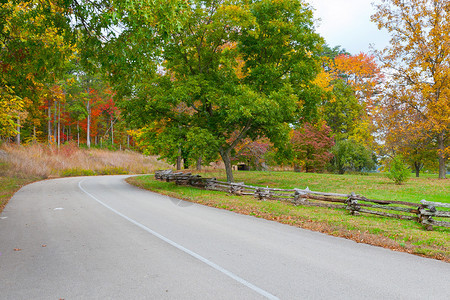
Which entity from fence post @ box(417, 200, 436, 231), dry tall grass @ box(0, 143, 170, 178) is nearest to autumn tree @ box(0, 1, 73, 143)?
fence post @ box(417, 200, 436, 231)

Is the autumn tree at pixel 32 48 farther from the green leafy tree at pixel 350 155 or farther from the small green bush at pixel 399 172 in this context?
the green leafy tree at pixel 350 155

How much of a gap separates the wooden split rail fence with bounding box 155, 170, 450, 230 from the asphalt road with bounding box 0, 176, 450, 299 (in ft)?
9.95

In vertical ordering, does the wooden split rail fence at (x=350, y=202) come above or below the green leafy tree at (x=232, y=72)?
below

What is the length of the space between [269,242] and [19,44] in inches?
395

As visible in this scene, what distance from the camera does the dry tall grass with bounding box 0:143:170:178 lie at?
84.3 feet

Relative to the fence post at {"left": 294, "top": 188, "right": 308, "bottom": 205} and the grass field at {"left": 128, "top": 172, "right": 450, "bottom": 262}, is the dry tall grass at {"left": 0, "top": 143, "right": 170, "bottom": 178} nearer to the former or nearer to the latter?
the grass field at {"left": 128, "top": 172, "right": 450, "bottom": 262}

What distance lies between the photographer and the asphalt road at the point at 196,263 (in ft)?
14.8

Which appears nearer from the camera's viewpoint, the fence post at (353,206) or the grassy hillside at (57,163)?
the fence post at (353,206)

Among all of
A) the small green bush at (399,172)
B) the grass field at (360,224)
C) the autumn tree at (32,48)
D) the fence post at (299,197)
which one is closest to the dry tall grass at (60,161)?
the autumn tree at (32,48)

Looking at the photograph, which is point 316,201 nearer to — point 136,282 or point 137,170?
point 136,282

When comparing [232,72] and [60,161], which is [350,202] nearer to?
[232,72]

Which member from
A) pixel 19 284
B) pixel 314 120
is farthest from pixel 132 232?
pixel 314 120

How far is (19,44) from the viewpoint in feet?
31.8

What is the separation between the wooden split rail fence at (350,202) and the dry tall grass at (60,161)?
1382 cm
